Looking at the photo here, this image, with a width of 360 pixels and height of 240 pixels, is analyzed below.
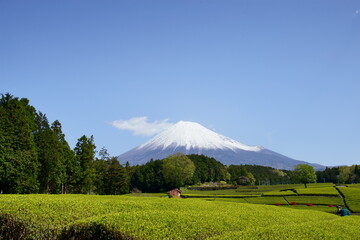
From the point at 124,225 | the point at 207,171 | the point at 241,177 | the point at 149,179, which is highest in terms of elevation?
the point at 207,171

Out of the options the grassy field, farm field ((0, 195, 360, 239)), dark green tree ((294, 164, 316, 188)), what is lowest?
the grassy field

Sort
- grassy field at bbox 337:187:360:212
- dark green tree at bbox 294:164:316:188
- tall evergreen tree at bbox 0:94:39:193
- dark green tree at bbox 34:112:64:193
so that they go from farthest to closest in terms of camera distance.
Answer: dark green tree at bbox 294:164:316:188
dark green tree at bbox 34:112:64:193
grassy field at bbox 337:187:360:212
tall evergreen tree at bbox 0:94:39:193

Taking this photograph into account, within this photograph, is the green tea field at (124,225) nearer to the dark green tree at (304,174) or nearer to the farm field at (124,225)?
the farm field at (124,225)

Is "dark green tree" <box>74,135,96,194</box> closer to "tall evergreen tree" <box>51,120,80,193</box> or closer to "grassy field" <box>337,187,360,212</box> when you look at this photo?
"tall evergreen tree" <box>51,120,80,193</box>

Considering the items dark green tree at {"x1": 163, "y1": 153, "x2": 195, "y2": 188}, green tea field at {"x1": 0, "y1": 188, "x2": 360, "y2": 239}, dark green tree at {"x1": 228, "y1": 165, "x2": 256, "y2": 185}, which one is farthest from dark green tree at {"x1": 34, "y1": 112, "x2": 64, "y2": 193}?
dark green tree at {"x1": 228, "y1": 165, "x2": 256, "y2": 185}

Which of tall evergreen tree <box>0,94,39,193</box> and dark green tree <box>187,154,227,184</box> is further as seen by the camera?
dark green tree <box>187,154,227,184</box>

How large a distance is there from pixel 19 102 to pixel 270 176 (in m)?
138

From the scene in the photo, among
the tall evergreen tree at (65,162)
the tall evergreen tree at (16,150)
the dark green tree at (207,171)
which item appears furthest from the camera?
the dark green tree at (207,171)

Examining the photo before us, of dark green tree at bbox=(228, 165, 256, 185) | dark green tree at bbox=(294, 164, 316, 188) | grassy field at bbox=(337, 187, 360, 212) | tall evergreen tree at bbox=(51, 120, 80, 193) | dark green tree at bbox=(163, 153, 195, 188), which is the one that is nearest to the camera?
grassy field at bbox=(337, 187, 360, 212)

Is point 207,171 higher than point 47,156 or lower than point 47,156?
lower

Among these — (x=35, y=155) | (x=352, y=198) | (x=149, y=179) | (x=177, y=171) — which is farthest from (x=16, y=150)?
(x=149, y=179)

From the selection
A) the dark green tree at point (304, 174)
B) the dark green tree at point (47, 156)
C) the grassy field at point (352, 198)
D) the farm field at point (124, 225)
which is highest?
the dark green tree at point (47, 156)

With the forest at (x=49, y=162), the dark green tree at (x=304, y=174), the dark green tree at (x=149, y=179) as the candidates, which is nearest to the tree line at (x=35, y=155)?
the forest at (x=49, y=162)

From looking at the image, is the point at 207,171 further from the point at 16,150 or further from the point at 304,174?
the point at 16,150
